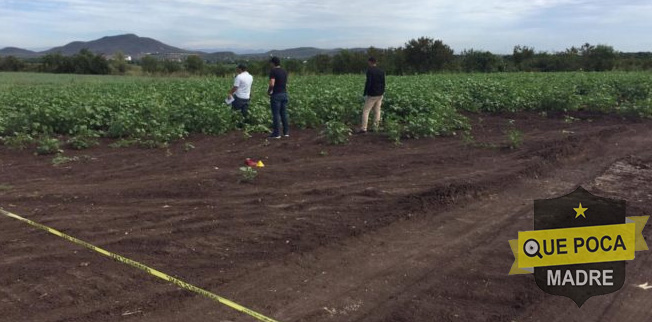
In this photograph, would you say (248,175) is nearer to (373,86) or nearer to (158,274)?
(158,274)

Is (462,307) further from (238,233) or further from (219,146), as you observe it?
(219,146)

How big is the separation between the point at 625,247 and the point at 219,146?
7.33 m

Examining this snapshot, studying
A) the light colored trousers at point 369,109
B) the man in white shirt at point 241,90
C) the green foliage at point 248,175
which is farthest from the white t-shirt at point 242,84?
the green foliage at point 248,175

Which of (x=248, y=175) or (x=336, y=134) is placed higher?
(x=336, y=134)

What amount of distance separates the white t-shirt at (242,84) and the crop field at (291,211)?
0.52 m

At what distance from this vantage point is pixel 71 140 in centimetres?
983

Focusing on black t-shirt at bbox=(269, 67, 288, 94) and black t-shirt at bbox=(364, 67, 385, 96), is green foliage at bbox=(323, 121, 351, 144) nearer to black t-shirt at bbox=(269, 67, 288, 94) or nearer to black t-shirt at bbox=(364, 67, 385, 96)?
black t-shirt at bbox=(269, 67, 288, 94)

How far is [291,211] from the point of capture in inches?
230

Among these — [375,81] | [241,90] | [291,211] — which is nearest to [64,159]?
[241,90]

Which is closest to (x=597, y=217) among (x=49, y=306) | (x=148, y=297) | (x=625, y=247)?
(x=625, y=247)

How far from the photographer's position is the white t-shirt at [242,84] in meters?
11.9

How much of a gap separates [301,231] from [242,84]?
7.48 meters

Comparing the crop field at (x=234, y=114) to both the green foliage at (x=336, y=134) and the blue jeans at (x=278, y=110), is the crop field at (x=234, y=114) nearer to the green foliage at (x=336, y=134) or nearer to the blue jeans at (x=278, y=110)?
the blue jeans at (x=278, y=110)

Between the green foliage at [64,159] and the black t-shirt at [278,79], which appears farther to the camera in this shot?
the black t-shirt at [278,79]
